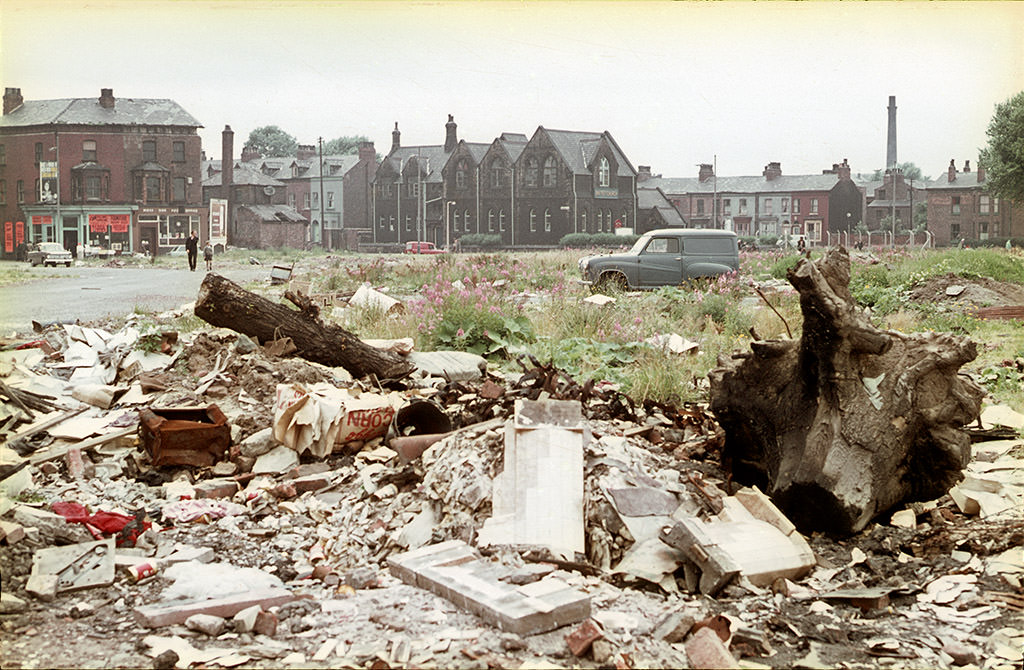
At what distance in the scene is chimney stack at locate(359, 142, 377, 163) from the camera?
8242 millimetres

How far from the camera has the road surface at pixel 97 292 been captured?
7.17 m

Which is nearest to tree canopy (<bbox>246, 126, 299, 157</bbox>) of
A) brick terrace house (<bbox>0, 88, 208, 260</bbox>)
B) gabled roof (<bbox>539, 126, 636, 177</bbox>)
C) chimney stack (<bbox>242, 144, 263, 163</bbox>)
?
chimney stack (<bbox>242, 144, 263, 163</bbox>)

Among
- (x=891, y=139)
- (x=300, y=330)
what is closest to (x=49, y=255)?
(x=300, y=330)

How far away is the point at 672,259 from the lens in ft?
45.1

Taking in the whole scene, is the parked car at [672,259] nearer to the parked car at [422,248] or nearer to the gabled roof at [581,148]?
the parked car at [422,248]

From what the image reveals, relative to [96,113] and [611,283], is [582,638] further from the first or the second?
[611,283]

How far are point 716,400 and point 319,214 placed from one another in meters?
7.93

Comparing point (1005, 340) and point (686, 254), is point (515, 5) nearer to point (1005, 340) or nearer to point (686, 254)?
point (1005, 340)

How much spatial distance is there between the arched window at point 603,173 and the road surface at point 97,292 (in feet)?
13.4

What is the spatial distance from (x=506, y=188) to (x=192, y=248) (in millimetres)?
4296

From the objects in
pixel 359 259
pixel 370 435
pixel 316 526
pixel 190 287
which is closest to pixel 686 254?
pixel 359 259

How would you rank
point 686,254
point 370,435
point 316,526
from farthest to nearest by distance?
1. point 686,254
2. point 370,435
3. point 316,526

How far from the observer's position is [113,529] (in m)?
4.26

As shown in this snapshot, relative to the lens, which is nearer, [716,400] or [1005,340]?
[716,400]
